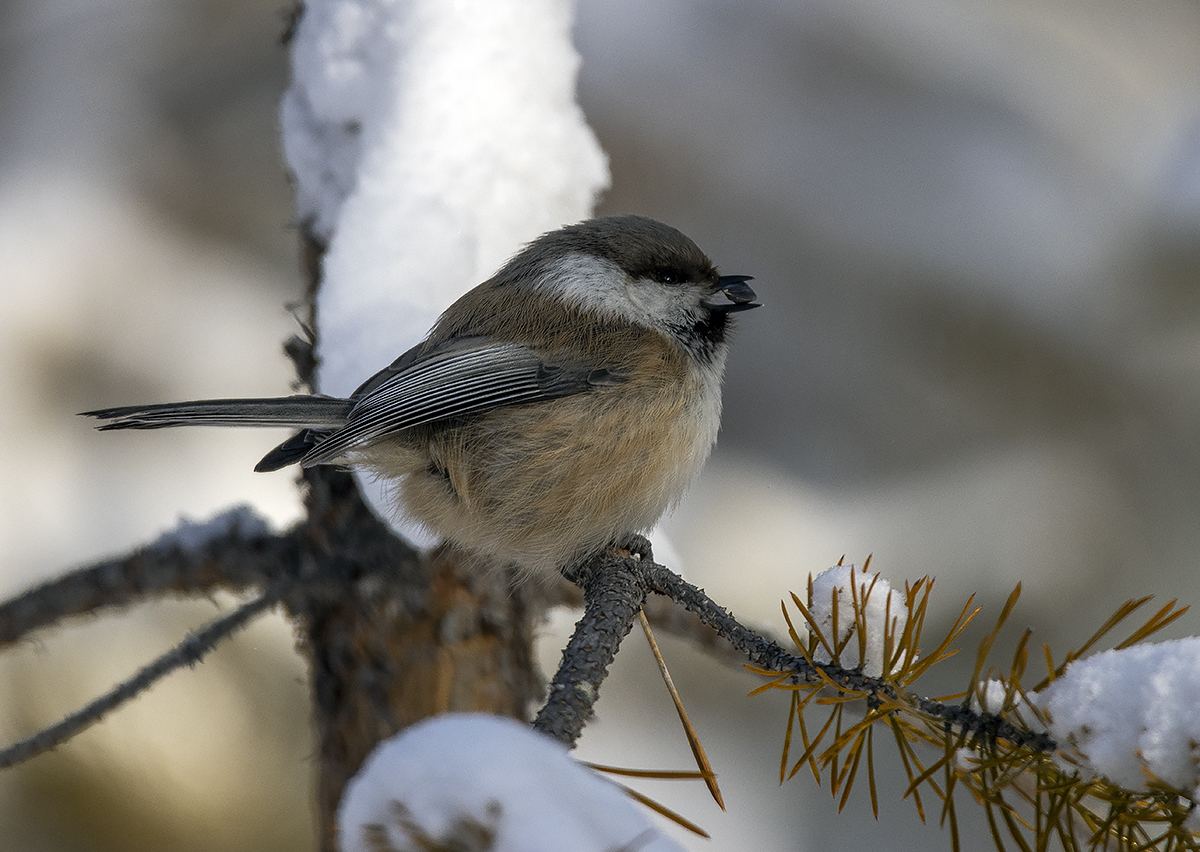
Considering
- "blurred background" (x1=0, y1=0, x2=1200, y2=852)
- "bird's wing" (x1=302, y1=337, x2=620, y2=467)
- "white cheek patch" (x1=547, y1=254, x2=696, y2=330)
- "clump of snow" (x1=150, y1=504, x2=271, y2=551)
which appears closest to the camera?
"bird's wing" (x1=302, y1=337, x2=620, y2=467)

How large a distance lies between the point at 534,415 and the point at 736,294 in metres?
0.46

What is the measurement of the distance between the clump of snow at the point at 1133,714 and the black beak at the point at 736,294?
3.42 ft

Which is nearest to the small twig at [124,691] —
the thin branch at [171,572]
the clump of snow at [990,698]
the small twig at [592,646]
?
the thin branch at [171,572]

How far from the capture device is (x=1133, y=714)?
0.65 m

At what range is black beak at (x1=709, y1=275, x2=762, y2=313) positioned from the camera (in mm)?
1683

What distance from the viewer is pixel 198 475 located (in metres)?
3.19

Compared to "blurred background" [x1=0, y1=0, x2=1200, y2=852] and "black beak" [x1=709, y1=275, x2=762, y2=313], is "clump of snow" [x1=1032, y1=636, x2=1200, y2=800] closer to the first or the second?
"black beak" [x1=709, y1=275, x2=762, y2=313]

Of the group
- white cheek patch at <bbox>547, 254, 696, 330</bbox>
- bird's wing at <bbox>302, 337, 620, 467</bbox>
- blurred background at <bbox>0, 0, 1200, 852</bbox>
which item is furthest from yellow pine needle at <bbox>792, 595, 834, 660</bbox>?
blurred background at <bbox>0, 0, 1200, 852</bbox>

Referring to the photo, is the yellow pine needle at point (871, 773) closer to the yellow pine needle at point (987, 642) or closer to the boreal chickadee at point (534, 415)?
the yellow pine needle at point (987, 642)

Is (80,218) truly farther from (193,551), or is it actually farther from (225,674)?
(193,551)

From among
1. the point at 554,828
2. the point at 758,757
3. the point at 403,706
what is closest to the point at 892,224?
the point at 758,757

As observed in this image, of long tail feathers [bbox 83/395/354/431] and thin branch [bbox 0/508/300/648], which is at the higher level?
long tail feathers [bbox 83/395/354/431]

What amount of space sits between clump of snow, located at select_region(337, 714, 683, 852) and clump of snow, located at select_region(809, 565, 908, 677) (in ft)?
1.40

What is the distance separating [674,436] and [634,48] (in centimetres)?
254
